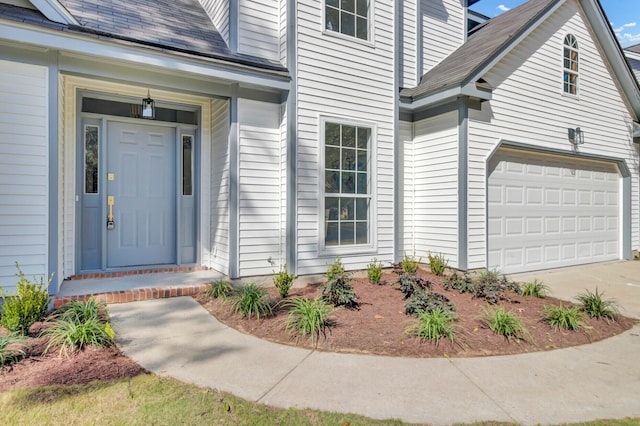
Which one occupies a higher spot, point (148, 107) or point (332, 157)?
point (148, 107)

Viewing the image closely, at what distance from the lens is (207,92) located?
564 centimetres

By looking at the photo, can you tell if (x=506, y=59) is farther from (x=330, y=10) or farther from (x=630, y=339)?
(x=630, y=339)

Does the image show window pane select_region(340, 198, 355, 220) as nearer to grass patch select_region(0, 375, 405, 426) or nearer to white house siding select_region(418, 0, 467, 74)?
white house siding select_region(418, 0, 467, 74)

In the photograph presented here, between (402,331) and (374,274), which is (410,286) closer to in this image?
(374,274)

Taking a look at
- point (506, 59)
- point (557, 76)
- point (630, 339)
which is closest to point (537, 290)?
point (630, 339)

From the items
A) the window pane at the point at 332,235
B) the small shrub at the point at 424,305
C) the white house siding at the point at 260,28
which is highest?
the white house siding at the point at 260,28

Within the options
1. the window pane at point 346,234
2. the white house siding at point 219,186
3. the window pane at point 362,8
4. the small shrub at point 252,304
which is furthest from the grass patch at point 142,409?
the window pane at point 362,8

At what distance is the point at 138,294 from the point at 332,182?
10.9 feet

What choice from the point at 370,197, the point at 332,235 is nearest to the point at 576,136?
the point at 370,197

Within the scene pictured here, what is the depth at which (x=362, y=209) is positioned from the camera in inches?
Result: 261

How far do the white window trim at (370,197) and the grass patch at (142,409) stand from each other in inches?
143

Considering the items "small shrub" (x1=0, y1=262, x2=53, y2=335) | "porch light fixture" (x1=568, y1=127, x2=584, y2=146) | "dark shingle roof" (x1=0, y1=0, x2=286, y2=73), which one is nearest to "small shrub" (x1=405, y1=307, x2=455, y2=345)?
"small shrub" (x1=0, y1=262, x2=53, y2=335)

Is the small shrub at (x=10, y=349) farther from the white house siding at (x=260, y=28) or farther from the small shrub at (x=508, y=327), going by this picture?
the white house siding at (x=260, y=28)

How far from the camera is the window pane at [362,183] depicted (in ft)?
21.6
